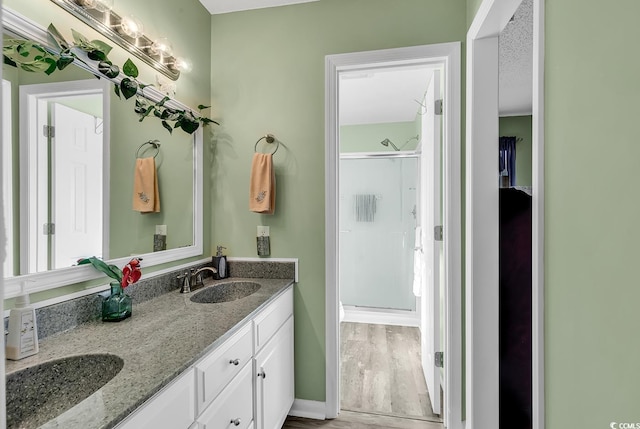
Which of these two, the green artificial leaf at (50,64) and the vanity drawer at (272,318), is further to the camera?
the vanity drawer at (272,318)

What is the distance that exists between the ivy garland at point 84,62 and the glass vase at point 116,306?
843mm

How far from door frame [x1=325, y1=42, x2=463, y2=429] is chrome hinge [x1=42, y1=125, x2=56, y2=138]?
1.34m

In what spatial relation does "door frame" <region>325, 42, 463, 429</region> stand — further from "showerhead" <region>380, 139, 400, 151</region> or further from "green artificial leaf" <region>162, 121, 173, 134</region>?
"showerhead" <region>380, 139, 400, 151</region>

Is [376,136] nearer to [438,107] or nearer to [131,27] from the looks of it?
[438,107]

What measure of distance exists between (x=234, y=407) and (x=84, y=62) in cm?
151

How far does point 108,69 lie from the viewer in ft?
4.58

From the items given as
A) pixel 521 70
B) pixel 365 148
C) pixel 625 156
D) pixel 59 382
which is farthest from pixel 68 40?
pixel 365 148

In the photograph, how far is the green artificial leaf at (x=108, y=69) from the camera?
137 cm

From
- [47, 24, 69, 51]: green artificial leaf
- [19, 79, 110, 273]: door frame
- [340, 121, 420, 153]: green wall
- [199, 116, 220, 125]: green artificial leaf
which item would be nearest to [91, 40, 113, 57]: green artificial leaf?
[47, 24, 69, 51]: green artificial leaf

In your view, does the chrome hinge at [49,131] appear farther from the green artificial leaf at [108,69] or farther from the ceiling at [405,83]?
the ceiling at [405,83]

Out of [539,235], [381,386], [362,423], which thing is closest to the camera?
[539,235]

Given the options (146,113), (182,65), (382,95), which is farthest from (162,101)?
(382,95)

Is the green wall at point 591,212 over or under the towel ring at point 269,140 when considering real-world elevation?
under

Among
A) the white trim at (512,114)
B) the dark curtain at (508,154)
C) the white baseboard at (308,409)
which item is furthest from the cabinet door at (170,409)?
the white trim at (512,114)
